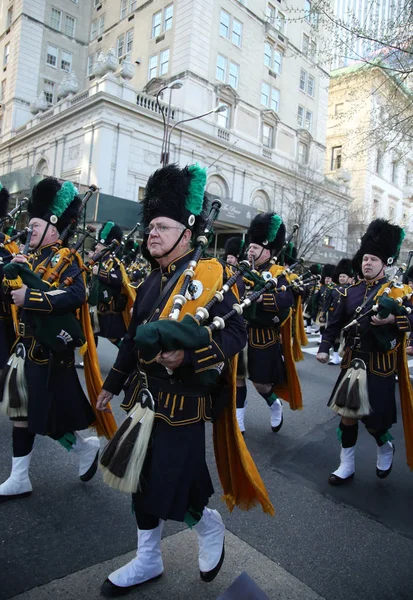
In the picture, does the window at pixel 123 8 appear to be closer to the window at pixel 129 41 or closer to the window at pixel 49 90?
the window at pixel 129 41

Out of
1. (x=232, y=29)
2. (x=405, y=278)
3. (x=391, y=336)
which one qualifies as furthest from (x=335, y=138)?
(x=391, y=336)

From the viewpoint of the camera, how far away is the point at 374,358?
396 cm

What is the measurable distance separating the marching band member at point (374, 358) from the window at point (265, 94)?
102ft

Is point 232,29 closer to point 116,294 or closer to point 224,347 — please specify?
point 116,294

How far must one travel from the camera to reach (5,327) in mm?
4309

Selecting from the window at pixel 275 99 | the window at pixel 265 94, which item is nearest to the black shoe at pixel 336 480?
the window at pixel 265 94

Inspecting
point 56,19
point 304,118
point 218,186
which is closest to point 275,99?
point 304,118

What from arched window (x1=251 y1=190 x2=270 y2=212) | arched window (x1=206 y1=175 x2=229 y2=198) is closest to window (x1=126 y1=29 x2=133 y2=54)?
arched window (x1=206 y1=175 x2=229 y2=198)

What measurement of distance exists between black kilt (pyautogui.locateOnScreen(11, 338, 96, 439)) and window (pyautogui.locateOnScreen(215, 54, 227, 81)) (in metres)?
29.3

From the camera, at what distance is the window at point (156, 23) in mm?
28861

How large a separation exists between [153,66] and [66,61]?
36.9 feet

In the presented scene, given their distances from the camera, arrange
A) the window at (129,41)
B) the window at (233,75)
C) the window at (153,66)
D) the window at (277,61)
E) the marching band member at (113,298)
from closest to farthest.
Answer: the marching band member at (113,298), the window at (153,66), the window at (233,75), the window at (129,41), the window at (277,61)

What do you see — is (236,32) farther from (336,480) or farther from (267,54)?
(336,480)

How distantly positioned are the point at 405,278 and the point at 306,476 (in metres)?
5.54
